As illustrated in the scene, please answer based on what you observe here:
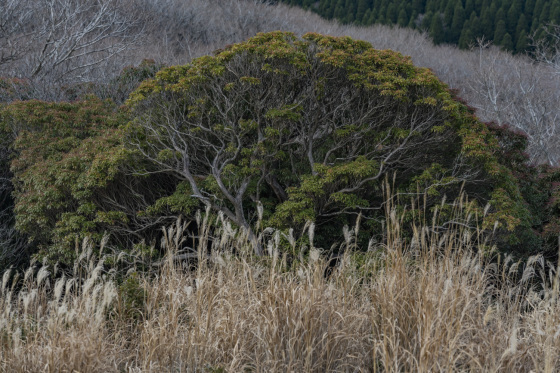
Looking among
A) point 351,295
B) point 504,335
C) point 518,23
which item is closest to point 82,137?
point 351,295

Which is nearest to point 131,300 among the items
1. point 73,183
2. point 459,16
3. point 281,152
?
point 281,152

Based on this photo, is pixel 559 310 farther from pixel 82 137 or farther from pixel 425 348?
pixel 82 137

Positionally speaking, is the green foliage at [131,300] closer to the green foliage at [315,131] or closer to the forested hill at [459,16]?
the green foliage at [315,131]

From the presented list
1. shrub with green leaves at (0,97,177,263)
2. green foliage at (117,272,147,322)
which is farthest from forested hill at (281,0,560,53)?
green foliage at (117,272,147,322)

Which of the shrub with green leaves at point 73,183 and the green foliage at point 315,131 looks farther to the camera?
the shrub with green leaves at point 73,183

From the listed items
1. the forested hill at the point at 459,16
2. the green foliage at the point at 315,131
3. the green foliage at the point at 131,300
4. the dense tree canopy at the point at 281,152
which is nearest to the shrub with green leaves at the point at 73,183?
the dense tree canopy at the point at 281,152

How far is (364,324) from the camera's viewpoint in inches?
159

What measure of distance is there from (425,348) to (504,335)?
3.77 ft

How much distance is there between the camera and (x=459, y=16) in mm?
40562

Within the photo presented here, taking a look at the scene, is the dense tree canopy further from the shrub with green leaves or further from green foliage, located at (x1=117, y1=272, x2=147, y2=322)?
green foliage, located at (x1=117, y1=272, x2=147, y2=322)

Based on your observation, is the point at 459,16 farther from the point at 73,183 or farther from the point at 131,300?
the point at 131,300

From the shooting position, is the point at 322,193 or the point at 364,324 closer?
the point at 364,324

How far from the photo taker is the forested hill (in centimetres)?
3762

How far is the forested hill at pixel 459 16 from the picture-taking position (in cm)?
3762
